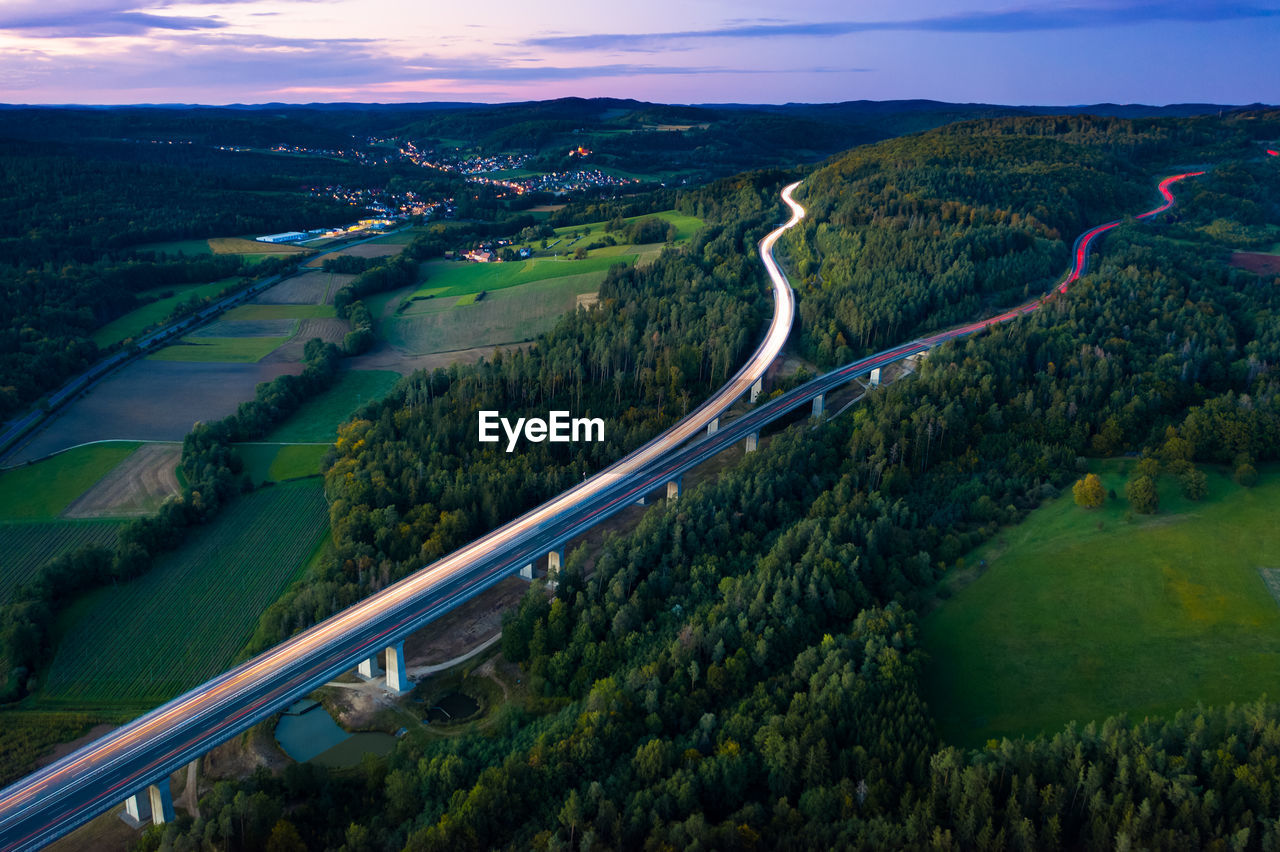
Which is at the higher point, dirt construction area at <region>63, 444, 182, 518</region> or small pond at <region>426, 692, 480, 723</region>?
dirt construction area at <region>63, 444, 182, 518</region>

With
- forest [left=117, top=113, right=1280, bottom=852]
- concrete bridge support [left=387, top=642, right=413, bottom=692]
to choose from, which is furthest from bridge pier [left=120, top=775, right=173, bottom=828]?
concrete bridge support [left=387, top=642, right=413, bottom=692]

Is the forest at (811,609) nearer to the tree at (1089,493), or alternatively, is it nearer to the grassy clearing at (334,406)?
the tree at (1089,493)

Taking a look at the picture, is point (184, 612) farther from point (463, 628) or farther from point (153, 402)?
point (153, 402)

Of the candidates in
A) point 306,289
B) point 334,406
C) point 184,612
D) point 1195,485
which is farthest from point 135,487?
point 1195,485

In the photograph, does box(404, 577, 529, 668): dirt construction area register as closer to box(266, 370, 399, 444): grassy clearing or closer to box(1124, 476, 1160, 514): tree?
box(266, 370, 399, 444): grassy clearing

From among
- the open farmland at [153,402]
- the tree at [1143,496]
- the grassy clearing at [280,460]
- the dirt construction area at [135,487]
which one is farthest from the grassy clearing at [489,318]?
the tree at [1143,496]

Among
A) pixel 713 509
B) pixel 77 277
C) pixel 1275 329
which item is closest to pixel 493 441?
pixel 713 509
